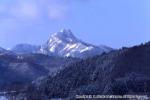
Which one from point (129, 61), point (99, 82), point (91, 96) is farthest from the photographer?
point (129, 61)

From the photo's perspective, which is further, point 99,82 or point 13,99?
point 13,99

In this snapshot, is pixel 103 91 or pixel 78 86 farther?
pixel 78 86

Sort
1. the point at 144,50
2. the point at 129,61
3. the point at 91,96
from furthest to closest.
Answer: the point at 144,50 < the point at 129,61 < the point at 91,96

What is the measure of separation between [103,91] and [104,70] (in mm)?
25686

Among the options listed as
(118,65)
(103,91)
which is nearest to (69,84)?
(118,65)

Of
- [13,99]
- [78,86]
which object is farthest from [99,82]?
[13,99]

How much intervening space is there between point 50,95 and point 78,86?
970 centimetres

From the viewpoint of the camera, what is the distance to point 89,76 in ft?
597

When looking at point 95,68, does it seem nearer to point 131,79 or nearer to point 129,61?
point 129,61

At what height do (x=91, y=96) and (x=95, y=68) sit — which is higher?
(x=95, y=68)

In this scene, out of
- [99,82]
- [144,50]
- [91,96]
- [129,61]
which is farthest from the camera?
[144,50]

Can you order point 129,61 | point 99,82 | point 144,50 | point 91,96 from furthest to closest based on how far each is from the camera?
point 144,50
point 129,61
point 99,82
point 91,96

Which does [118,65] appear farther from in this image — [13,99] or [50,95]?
[13,99]

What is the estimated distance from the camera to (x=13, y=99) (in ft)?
591
